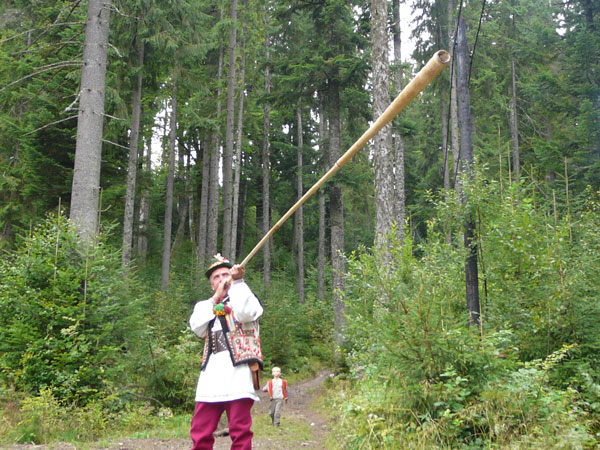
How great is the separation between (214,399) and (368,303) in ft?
10.8

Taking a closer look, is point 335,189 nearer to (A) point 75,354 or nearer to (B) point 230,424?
(A) point 75,354

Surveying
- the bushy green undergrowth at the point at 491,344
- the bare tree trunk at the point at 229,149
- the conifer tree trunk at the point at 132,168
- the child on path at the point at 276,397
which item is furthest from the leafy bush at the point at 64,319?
the bare tree trunk at the point at 229,149

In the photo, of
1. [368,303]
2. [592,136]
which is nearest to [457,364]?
[368,303]

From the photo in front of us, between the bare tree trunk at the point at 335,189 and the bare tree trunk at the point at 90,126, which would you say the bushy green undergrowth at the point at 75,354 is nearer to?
the bare tree trunk at the point at 90,126

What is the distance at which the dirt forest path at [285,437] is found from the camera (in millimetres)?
6004

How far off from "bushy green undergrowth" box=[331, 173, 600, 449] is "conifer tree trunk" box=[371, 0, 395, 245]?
3.18 meters

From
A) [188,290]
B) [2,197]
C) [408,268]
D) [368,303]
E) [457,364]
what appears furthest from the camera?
[2,197]

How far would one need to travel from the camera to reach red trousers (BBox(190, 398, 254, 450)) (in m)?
3.74

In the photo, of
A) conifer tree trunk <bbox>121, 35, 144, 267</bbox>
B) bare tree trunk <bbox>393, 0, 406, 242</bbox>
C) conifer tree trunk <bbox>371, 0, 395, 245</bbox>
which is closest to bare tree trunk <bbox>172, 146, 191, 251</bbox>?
conifer tree trunk <bbox>121, 35, 144, 267</bbox>

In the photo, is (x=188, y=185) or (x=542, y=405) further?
(x=188, y=185)

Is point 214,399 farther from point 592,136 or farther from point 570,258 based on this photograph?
point 592,136

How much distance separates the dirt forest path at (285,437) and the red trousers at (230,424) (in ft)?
8.40

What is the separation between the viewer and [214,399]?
12.6 ft

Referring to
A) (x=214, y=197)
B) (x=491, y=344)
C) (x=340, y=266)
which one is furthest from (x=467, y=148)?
(x=214, y=197)
